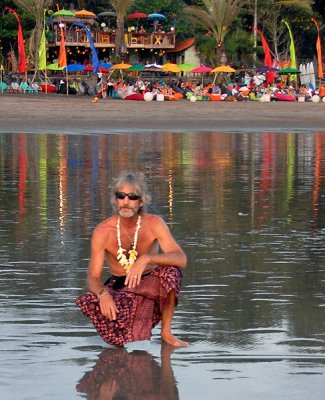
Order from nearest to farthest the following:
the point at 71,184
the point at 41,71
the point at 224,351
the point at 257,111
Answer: the point at 224,351 < the point at 71,184 < the point at 257,111 < the point at 41,71

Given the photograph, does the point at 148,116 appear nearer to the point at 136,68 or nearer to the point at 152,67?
the point at 136,68

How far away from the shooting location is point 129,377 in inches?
255

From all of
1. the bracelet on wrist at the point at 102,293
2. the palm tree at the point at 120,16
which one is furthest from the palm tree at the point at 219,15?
the bracelet on wrist at the point at 102,293

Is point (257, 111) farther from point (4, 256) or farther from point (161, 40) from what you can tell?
point (4, 256)

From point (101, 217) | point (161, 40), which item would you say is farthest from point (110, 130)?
point (161, 40)

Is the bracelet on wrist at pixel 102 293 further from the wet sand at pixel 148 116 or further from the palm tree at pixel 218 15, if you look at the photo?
the palm tree at pixel 218 15

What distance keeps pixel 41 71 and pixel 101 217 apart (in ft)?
171

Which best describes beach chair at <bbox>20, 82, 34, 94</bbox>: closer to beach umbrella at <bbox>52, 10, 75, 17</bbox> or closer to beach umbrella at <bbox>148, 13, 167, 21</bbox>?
beach umbrella at <bbox>52, 10, 75, 17</bbox>

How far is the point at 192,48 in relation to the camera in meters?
72.7

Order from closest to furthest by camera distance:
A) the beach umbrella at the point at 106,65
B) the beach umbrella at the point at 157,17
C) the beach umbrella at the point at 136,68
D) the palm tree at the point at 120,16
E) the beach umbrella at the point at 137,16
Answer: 1. the palm tree at the point at 120,16
2. the beach umbrella at the point at 136,68
3. the beach umbrella at the point at 106,65
4. the beach umbrella at the point at 157,17
5. the beach umbrella at the point at 137,16

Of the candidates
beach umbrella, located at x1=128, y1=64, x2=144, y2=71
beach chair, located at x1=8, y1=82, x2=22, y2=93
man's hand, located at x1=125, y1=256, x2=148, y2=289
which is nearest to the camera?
man's hand, located at x1=125, y1=256, x2=148, y2=289

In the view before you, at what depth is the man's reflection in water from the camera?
242 inches

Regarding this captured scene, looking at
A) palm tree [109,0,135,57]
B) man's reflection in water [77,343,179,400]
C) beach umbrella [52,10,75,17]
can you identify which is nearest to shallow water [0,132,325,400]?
man's reflection in water [77,343,179,400]

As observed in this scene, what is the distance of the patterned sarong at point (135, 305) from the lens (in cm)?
689
